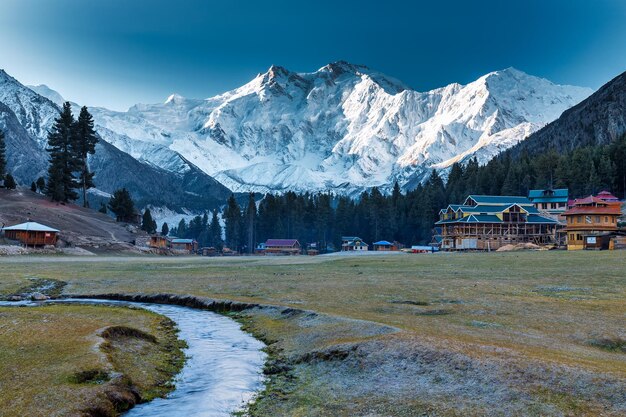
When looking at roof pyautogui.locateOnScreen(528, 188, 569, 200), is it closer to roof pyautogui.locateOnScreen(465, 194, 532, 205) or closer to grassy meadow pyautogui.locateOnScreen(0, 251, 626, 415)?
roof pyautogui.locateOnScreen(465, 194, 532, 205)

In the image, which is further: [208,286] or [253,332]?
[208,286]

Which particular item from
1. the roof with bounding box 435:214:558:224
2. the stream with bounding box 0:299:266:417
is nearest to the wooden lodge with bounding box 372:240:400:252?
the roof with bounding box 435:214:558:224

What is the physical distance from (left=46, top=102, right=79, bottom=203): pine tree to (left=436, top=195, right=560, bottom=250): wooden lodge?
110475mm

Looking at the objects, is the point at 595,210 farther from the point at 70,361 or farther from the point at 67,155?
the point at 67,155

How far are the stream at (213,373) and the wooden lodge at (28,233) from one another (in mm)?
90996

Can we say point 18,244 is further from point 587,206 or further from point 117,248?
point 587,206

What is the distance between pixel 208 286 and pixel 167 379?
2658cm

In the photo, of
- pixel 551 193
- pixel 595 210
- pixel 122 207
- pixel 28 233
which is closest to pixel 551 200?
pixel 551 193

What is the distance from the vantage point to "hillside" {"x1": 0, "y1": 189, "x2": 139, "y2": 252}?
114 metres

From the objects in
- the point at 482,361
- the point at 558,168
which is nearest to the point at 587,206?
the point at 558,168

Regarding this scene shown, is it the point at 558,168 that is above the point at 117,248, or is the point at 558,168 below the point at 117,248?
above

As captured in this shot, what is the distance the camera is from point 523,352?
50.6 feet

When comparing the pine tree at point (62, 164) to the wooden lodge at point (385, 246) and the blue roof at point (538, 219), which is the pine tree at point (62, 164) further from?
the blue roof at point (538, 219)

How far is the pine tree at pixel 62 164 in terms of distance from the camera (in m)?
136
